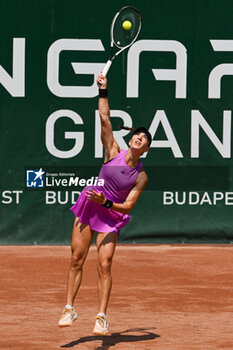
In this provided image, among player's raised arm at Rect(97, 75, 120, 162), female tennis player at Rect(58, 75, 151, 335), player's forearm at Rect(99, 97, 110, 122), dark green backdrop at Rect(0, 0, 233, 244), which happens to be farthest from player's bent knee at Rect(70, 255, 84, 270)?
dark green backdrop at Rect(0, 0, 233, 244)

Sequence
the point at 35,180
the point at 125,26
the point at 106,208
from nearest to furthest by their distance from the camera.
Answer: the point at 106,208, the point at 125,26, the point at 35,180

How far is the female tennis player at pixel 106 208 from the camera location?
20.1 ft

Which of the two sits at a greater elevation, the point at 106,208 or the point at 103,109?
the point at 103,109

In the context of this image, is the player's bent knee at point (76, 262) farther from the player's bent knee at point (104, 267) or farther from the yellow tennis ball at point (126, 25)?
the yellow tennis ball at point (126, 25)

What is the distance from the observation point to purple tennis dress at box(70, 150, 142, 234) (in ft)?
20.3

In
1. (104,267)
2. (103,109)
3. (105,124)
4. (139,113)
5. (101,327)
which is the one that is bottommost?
(101,327)

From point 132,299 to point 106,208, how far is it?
204 cm

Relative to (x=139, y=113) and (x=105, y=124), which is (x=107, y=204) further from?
(x=139, y=113)

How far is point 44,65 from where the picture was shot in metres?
11.3

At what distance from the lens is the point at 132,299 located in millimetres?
7961

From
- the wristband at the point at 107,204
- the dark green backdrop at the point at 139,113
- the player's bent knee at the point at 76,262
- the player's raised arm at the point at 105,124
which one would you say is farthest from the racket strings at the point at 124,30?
the dark green backdrop at the point at 139,113

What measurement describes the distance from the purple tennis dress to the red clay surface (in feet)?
3.01

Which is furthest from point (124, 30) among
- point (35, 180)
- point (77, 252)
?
point (35, 180)

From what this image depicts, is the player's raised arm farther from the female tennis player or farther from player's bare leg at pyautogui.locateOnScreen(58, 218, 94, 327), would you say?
player's bare leg at pyautogui.locateOnScreen(58, 218, 94, 327)
